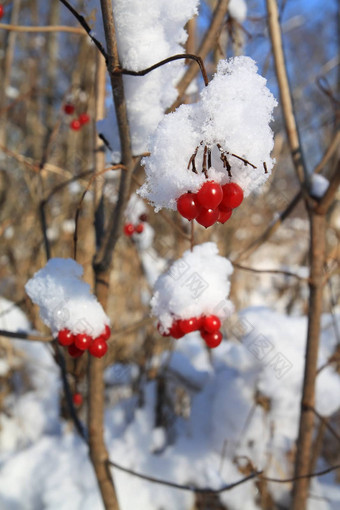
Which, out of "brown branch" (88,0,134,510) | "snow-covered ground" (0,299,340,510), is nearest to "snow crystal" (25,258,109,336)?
"brown branch" (88,0,134,510)

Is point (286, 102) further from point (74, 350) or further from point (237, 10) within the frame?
point (74, 350)

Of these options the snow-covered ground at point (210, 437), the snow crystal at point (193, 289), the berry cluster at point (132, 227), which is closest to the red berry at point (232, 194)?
the snow crystal at point (193, 289)

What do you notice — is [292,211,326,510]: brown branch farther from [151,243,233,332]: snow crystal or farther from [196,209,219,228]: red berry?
[196,209,219,228]: red berry

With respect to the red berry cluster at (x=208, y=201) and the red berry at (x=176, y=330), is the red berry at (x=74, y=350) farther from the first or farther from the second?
the red berry cluster at (x=208, y=201)

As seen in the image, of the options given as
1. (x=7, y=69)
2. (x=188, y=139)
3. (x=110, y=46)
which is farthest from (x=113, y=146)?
(x=7, y=69)

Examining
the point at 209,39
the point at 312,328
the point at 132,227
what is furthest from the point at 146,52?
the point at 312,328

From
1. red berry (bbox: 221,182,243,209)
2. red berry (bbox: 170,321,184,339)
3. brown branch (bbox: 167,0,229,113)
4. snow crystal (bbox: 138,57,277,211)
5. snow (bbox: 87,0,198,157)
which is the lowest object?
red berry (bbox: 170,321,184,339)

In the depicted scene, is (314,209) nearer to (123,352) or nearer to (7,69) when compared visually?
(7,69)
